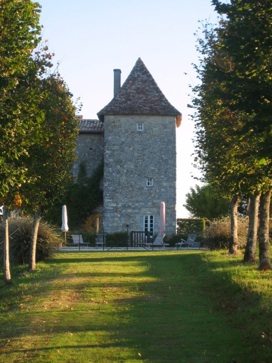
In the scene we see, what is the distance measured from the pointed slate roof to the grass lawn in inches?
1315

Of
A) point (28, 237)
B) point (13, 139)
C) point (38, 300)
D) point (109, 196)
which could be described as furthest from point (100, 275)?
point (109, 196)

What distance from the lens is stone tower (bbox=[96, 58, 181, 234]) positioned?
55.2m

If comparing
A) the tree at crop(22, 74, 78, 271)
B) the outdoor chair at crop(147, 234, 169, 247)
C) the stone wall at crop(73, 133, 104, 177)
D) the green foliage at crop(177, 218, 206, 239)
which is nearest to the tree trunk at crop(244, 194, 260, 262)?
the tree at crop(22, 74, 78, 271)

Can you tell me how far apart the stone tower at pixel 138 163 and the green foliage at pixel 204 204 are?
8.76m

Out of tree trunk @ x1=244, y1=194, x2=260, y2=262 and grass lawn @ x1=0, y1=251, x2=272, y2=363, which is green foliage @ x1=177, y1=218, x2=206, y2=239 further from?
grass lawn @ x1=0, y1=251, x2=272, y2=363

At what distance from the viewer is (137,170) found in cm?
5566

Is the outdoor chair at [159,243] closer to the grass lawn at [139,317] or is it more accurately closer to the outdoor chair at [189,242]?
the outdoor chair at [189,242]

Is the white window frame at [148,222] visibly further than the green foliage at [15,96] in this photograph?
Yes

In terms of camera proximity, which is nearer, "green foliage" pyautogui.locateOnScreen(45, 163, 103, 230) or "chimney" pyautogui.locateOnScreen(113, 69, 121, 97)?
"green foliage" pyautogui.locateOnScreen(45, 163, 103, 230)

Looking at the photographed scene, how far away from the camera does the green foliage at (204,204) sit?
211 ft

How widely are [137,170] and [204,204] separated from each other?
1273cm

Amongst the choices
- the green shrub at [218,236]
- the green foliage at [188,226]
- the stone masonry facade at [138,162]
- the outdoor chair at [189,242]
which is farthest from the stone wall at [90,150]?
the green shrub at [218,236]

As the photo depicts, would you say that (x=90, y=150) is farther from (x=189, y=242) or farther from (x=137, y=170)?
(x=189, y=242)

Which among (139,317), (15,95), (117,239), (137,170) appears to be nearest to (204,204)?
(137,170)
